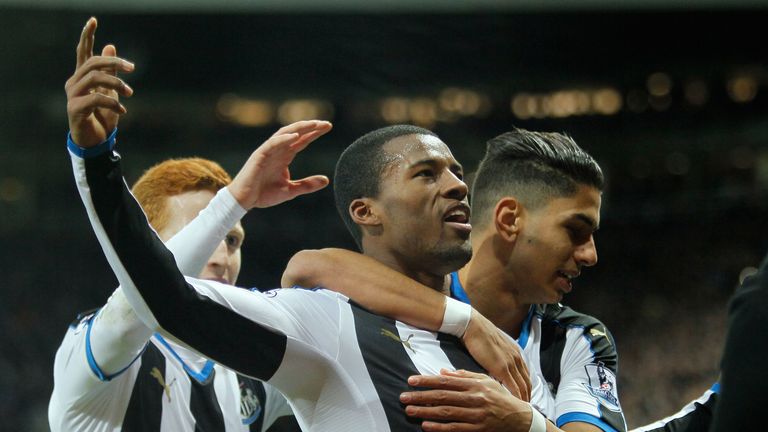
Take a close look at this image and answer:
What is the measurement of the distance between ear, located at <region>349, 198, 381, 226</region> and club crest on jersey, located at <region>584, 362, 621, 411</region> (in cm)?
70

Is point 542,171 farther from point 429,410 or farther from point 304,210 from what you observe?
point 304,210

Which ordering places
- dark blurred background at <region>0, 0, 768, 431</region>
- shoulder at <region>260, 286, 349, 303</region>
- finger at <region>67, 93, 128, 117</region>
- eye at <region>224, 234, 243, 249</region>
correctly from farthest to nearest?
dark blurred background at <region>0, 0, 768, 431</region> → eye at <region>224, 234, 243, 249</region> → shoulder at <region>260, 286, 349, 303</region> → finger at <region>67, 93, 128, 117</region>

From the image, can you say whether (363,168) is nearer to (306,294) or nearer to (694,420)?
(306,294)

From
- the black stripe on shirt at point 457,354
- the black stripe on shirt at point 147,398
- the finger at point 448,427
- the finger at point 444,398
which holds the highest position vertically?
the black stripe on shirt at point 457,354

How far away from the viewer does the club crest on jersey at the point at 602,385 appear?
94.5 inches

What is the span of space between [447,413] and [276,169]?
0.78 meters

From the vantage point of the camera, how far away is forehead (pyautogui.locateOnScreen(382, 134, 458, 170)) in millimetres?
2357

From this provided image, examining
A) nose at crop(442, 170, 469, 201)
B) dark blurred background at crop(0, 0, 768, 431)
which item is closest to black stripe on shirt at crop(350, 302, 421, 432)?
nose at crop(442, 170, 469, 201)

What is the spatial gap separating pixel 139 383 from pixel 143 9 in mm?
9321

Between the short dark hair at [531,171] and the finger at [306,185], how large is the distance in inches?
21.3

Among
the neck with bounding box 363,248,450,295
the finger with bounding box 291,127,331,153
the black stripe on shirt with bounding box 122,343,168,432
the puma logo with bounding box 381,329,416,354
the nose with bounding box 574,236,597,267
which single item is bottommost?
the black stripe on shirt with bounding box 122,343,168,432

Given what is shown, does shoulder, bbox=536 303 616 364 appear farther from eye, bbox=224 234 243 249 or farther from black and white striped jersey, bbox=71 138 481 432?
eye, bbox=224 234 243 249

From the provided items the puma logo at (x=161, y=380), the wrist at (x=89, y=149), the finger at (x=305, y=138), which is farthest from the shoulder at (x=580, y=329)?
the wrist at (x=89, y=149)

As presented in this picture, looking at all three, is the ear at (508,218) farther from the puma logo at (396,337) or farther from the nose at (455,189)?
the puma logo at (396,337)
